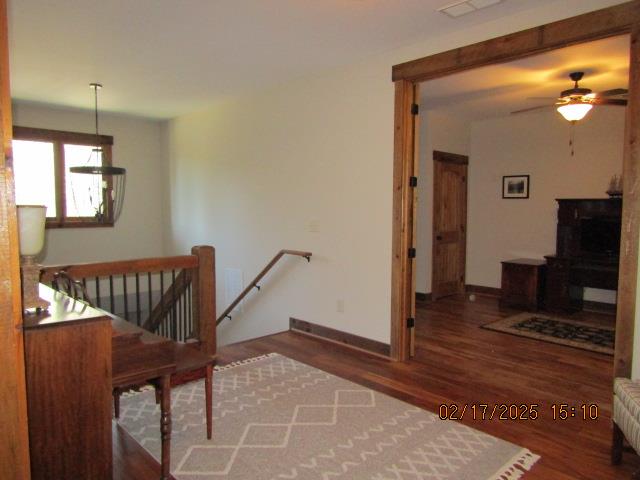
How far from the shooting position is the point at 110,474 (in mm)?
1760

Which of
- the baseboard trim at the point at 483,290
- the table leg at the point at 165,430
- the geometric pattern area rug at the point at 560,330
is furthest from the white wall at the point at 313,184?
the baseboard trim at the point at 483,290

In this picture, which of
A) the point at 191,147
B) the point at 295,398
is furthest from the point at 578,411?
the point at 191,147

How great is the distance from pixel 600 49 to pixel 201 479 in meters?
4.26

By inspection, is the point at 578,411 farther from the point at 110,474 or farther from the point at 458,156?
the point at 458,156

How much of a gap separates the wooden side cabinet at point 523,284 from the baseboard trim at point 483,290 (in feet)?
2.29

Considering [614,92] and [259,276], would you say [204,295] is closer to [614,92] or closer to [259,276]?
[259,276]

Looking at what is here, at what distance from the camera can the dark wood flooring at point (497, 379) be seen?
7.93 feet

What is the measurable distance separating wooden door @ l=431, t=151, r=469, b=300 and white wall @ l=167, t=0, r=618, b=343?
2.46 metres

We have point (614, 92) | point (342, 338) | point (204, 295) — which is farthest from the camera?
point (342, 338)

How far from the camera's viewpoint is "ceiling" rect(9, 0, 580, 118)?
9.83 ft

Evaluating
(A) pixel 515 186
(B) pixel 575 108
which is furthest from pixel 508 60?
(A) pixel 515 186

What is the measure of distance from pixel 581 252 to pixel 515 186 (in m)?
1.34

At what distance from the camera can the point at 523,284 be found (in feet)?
19.3

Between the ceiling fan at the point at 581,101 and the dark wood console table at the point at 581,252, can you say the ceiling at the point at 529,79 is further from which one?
the dark wood console table at the point at 581,252
